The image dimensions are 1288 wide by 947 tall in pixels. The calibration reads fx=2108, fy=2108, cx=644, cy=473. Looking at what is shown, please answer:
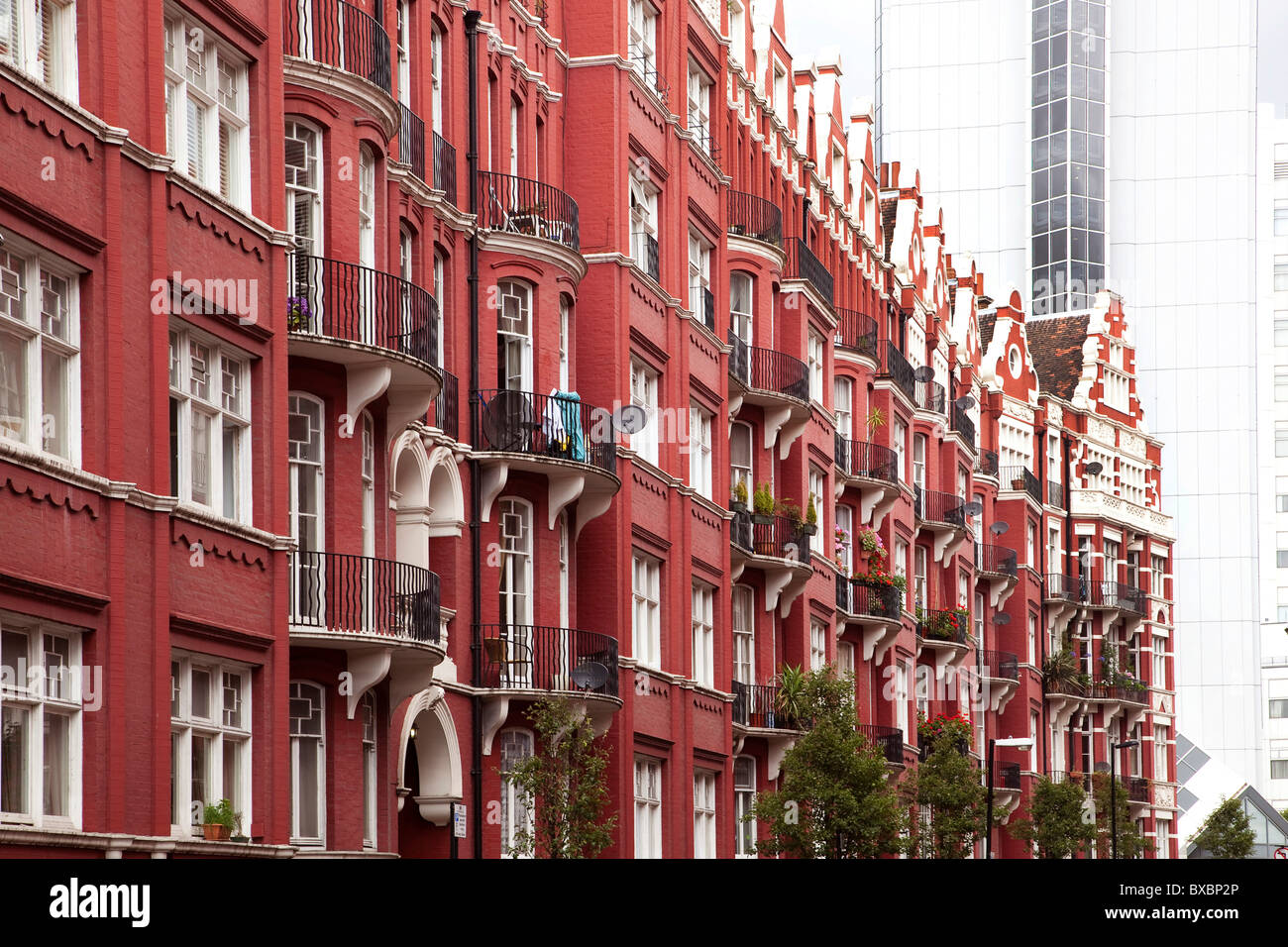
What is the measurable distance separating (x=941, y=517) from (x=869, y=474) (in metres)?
10.8

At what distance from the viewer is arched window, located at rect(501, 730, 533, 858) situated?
34188 mm

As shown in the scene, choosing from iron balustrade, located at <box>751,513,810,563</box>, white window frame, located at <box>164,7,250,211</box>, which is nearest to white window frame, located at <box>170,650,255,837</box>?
white window frame, located at <box>164,7,250,211</box>

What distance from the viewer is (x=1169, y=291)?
406 ft

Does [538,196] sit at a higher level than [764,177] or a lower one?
lower

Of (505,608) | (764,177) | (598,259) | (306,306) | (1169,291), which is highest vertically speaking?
(1169,291)

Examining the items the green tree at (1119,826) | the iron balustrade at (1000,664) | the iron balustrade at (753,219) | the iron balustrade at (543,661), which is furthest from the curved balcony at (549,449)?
the iron balustrade at (1000,664)

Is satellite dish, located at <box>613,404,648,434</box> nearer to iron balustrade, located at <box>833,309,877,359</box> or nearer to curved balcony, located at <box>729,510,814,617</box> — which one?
curved balcony, located at <box>729,510,814,617</box>

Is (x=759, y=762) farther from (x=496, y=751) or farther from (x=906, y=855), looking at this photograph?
(x=496, y=751)

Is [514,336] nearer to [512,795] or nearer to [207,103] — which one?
[512,795]

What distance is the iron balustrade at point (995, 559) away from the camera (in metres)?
78.9

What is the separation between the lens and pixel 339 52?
28.2m
